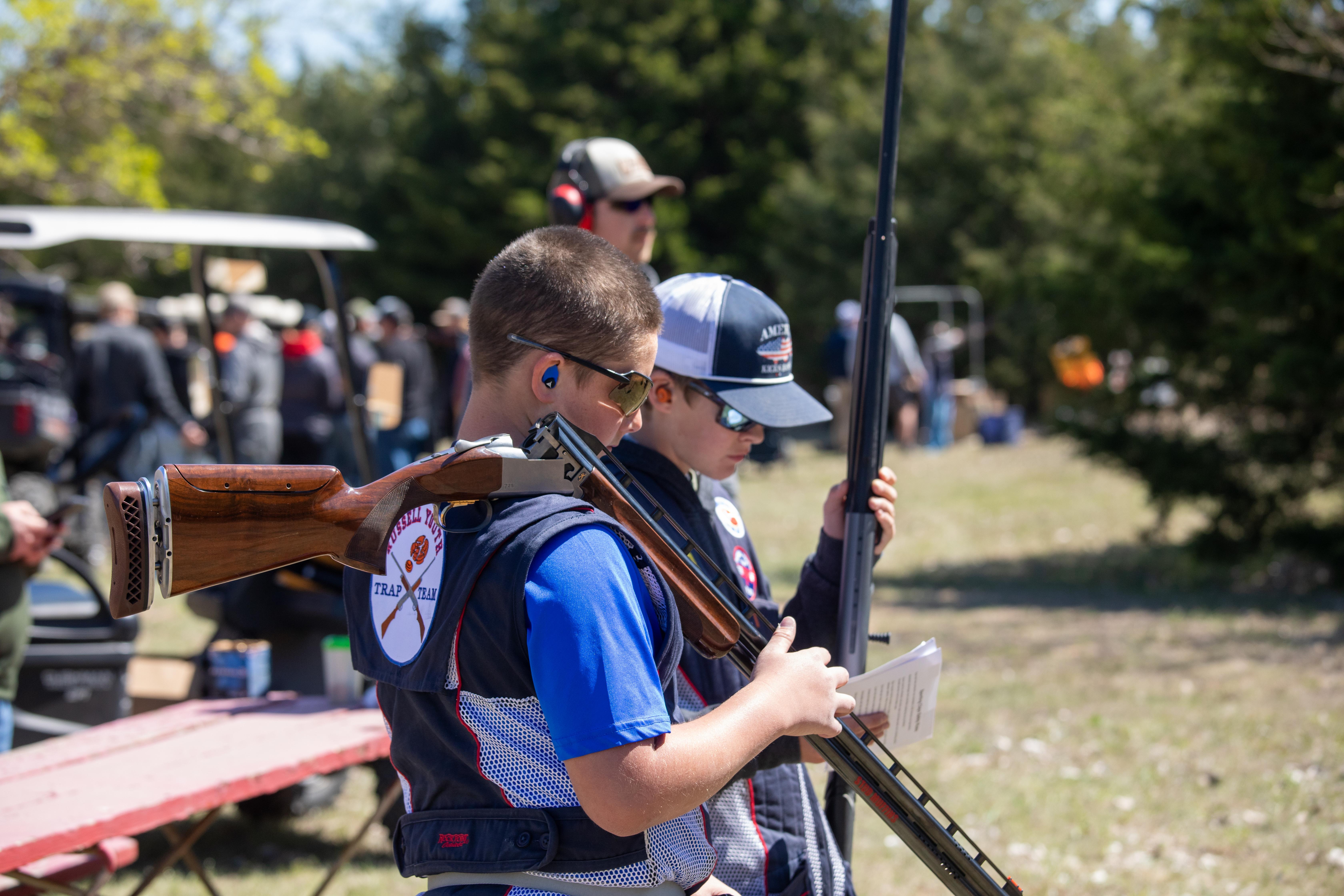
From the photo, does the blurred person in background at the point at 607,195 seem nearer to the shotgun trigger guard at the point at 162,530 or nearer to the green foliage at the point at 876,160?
the shotgun trigger guard at the point at 162,530

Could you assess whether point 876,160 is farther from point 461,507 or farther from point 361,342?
point 461,507

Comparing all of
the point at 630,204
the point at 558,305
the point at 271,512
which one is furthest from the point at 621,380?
the point at 630,204

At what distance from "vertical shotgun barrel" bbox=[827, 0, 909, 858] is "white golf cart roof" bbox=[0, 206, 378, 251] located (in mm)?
3209

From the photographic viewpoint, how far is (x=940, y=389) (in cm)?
2023

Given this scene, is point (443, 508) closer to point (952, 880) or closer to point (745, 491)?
point (952, 880)

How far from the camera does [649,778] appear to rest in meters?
1.44

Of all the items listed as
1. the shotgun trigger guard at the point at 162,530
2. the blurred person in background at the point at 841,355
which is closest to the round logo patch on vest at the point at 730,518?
the shotgun trigger guard at the point at 162,530

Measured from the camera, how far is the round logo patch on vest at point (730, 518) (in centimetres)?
233

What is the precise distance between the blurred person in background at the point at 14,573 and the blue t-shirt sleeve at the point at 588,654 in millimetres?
2610

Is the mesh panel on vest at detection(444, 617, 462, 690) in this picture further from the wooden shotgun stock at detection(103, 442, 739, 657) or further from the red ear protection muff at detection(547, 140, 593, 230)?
the red ear protection muff at detection(547, 140, 593, 230)

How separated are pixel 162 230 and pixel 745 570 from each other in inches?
Answer: 130

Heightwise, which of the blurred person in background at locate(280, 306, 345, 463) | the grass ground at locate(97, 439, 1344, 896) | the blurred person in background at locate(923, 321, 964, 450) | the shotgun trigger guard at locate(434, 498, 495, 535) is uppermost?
the shotgun trigger guard at locate(434, 498, 495, 535)

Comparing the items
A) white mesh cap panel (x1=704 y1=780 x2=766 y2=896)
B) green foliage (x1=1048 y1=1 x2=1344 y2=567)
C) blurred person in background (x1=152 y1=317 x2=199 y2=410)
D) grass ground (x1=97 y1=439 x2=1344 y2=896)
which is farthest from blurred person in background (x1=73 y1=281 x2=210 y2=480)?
white mesh cap panel (x1=704 y1=780 x2=766 y2=896)

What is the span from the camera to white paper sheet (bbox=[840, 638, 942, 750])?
2.06 m
